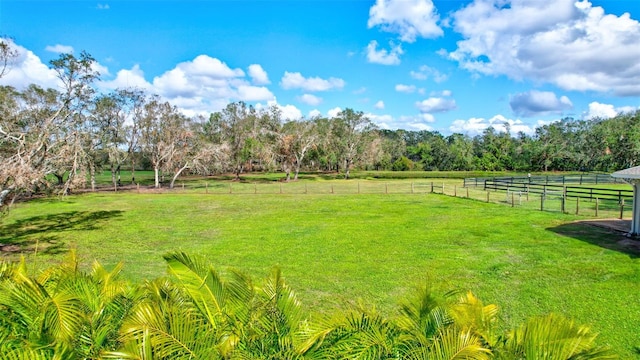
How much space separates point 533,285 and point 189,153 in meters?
34.4

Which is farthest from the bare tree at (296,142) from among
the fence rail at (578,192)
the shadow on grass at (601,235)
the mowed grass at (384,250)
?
the shadow on grass at (601,235)

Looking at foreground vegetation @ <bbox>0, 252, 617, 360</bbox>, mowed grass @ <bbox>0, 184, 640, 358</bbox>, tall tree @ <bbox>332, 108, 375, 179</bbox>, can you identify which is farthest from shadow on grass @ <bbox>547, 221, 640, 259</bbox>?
tall tree @ <bbox>332, 108, 375, 179</bbox>

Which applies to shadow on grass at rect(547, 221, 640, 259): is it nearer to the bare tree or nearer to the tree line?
the tree line

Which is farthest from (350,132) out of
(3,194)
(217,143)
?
(3,194)

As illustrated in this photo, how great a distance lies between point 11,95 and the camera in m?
27.4

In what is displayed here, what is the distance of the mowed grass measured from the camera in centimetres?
723

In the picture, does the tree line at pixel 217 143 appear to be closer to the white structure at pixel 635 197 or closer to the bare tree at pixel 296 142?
the bare tree at pixel 296 142

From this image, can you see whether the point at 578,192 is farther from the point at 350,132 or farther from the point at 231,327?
the point at 350,132

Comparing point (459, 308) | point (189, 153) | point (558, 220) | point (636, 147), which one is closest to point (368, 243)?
point (558, 220)

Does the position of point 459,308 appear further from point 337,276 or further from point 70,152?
point 70,152

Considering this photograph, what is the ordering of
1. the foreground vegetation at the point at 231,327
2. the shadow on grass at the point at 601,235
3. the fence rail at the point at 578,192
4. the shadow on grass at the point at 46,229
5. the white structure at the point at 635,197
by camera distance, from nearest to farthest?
1. the foreground vegetation at the point at 231,327
2. the shadow on grass at the point at 601,235
3. the white structure at the point at 635,197
4. the shadow on grass at the point at 46,229
5. the fence rail at the point at 578,192

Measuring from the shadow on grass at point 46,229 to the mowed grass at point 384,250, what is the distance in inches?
1.9

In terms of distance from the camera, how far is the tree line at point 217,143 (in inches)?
492

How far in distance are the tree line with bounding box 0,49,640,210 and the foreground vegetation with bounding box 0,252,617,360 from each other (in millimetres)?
9744
